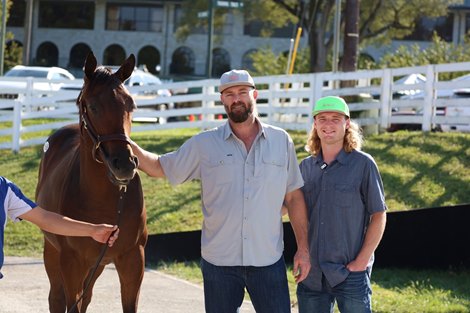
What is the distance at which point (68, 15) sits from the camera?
6294cm

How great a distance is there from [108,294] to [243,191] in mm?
4072

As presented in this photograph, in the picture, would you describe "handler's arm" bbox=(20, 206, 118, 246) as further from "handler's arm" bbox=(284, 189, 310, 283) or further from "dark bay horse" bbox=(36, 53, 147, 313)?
"handler's arm" bbox=(284, 189, 310, 283)

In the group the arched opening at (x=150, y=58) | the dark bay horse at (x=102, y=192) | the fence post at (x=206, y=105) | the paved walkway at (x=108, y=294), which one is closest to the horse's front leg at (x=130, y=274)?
the dark bay horse at (x=102, y=192)

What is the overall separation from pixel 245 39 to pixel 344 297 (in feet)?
188

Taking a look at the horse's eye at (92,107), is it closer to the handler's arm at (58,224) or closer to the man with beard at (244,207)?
the man with beard at (244,207)

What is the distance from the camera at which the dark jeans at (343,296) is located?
17.3 feet

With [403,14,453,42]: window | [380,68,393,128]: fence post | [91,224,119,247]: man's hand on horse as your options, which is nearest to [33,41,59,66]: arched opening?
[403,14,453,42]: window

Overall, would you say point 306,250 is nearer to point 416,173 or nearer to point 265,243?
point 265,243

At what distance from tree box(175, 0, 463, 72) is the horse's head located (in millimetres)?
30418

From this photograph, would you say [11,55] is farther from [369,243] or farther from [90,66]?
[369,243]

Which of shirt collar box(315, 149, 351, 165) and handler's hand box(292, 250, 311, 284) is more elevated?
shirt collar box(315, 149, 351, 165)

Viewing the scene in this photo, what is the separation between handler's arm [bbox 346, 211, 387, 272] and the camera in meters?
5.30

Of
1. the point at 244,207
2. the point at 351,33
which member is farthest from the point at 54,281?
the point at 351,33

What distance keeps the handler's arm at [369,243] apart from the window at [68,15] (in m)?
59.0
